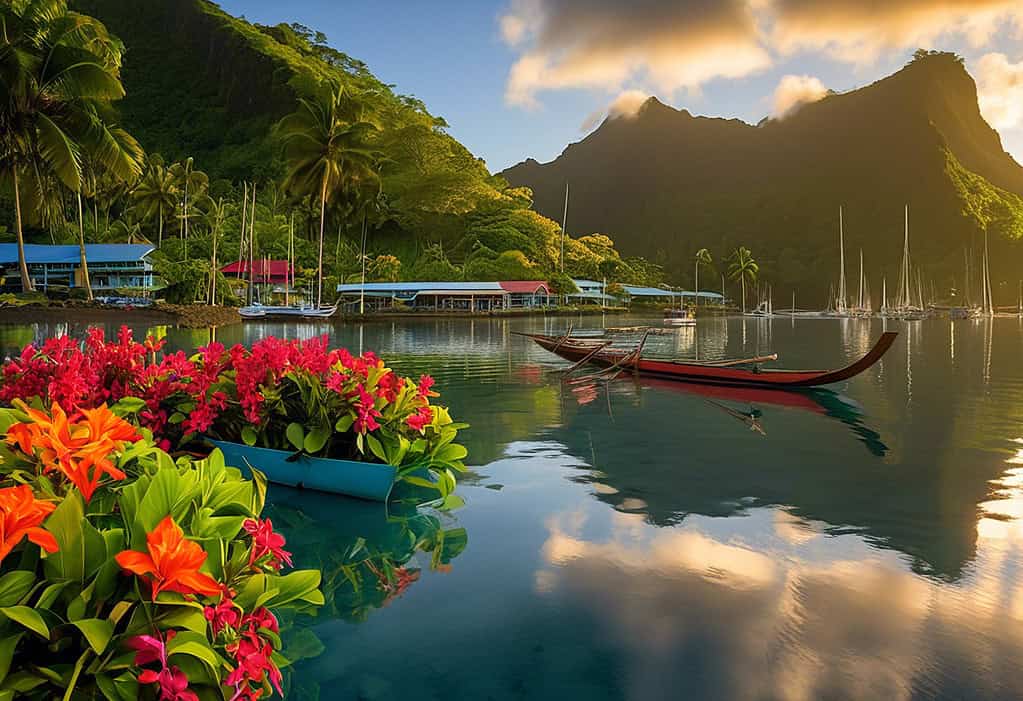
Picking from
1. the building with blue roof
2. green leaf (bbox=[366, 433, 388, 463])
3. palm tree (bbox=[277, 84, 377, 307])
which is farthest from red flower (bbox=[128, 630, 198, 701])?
the building with blue roof

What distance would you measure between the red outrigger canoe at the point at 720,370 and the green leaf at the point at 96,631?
16.8 meters

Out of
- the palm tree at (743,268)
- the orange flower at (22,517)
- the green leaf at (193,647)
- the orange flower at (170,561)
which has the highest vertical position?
the palm tree at (743,268)

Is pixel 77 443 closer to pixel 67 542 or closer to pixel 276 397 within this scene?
pixel 67 542

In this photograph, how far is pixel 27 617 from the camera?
193cm

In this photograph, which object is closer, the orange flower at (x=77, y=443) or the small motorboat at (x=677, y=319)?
the orange flower at (x=77, y=443)

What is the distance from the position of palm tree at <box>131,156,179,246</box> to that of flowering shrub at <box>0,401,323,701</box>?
79520mm

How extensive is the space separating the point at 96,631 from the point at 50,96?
1170 inches

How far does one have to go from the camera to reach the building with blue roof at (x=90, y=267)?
60.6 metres

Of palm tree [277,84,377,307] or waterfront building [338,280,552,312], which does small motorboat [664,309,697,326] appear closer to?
waterfront building [338,280,552,312]

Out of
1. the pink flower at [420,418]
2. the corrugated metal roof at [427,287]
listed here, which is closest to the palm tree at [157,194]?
the corrugated metal roof at [427,287]

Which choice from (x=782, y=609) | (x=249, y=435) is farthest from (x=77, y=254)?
(x=782, y=609)

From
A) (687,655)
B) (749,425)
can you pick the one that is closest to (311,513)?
(687,655)

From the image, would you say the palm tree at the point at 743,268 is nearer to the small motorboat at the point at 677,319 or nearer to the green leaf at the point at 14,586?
the small motorboat at the point at 677,319

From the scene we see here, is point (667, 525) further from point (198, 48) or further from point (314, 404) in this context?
point (198, 48)
